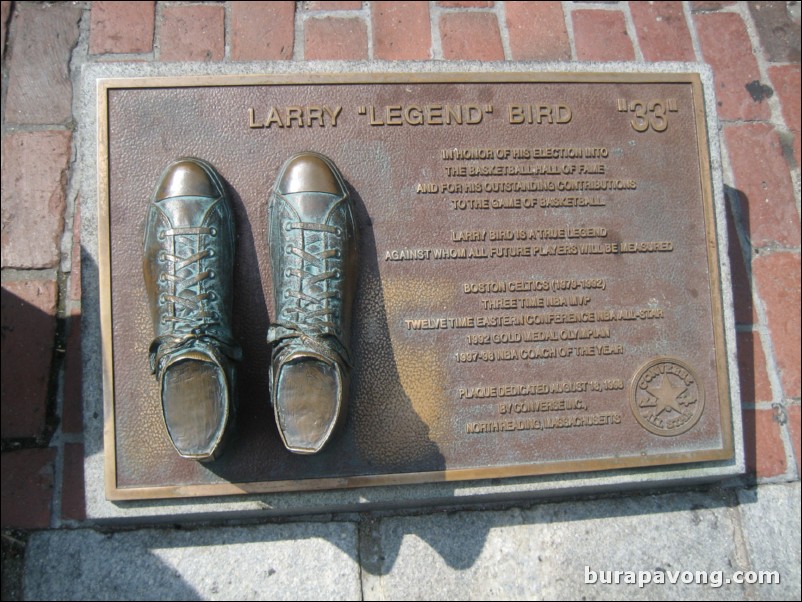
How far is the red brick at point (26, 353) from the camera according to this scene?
2139mm

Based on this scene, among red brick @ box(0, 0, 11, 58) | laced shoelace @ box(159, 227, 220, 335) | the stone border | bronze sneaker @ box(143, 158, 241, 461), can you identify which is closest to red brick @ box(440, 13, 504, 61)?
the stone border

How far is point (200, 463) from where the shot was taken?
1.91 meters

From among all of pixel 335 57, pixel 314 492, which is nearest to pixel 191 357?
pixel 314 492

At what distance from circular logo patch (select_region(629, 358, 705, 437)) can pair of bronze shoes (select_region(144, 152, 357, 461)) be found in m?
1.04

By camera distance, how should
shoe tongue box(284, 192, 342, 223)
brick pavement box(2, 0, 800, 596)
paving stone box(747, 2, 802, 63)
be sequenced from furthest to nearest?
paving stone box(747, 2, 802, 63)
brick pavement box(2, 0, 800, 596)
shoe tongue box(284, 192, 342, 223)

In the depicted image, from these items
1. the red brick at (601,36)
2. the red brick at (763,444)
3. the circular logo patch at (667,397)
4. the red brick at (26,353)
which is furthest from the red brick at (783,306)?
the red brick at (26,353)

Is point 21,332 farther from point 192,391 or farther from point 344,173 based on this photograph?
point 344,173

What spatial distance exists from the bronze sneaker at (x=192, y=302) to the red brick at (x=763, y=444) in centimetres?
195

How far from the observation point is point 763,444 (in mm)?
2293

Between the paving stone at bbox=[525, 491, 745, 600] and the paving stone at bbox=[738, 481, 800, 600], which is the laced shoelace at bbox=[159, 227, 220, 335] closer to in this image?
the paving stone at bbox=[525, 491, 745, 600]

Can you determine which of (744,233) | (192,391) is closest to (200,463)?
(192,391)

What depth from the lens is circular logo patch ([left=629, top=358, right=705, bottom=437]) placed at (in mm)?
2043

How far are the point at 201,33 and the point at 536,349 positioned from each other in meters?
1.85

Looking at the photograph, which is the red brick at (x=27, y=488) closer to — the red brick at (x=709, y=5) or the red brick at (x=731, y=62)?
the red brick at (x=731, y=62)
